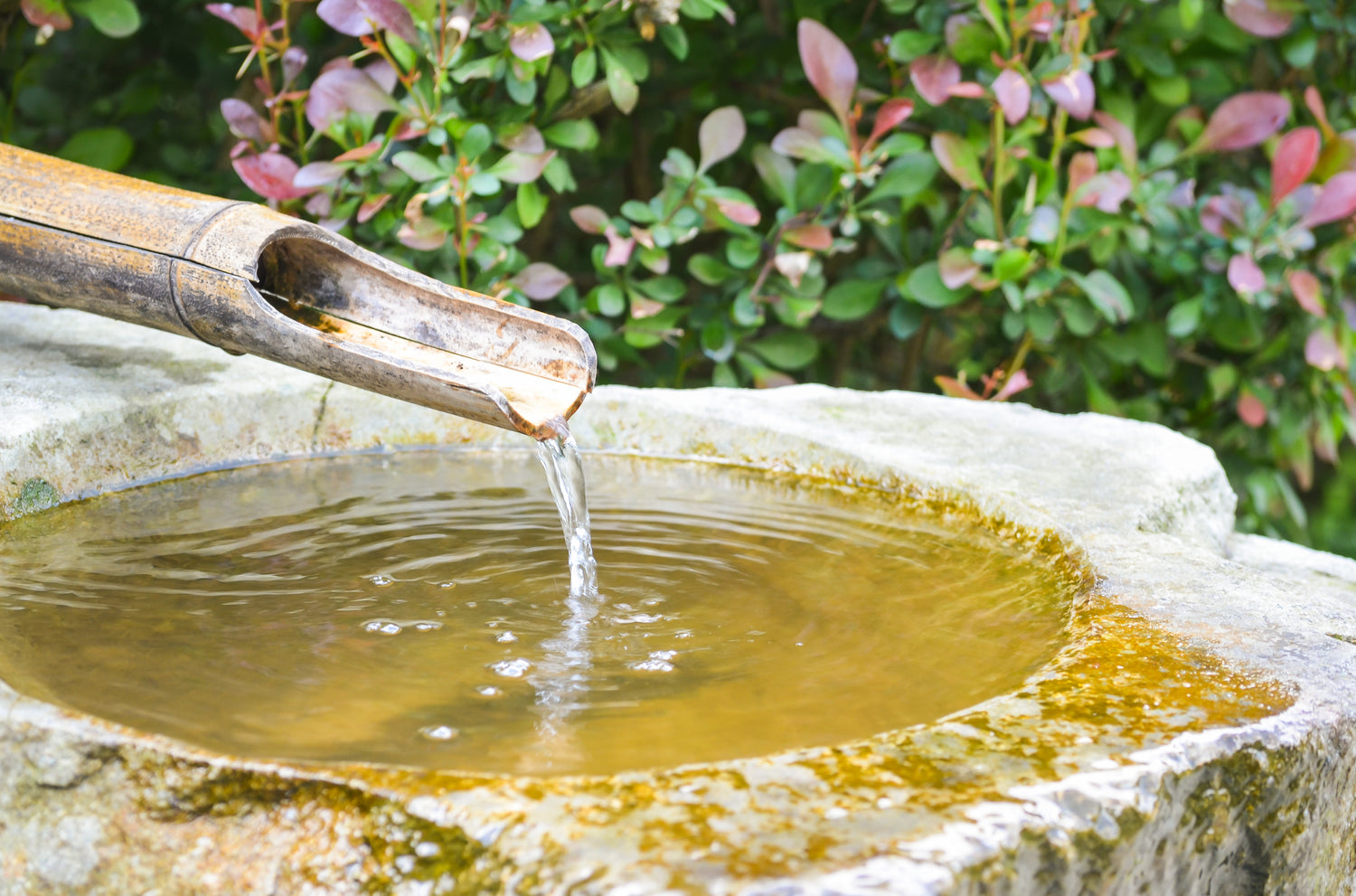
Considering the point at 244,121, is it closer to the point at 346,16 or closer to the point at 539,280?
the point at 346,16

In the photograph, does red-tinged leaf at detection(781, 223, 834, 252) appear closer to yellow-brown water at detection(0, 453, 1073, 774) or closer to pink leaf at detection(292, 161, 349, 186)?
yellow-brown water at detection(0, 453, 1073, 774)

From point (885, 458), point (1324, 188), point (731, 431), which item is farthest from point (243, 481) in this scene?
point (1324, 188)

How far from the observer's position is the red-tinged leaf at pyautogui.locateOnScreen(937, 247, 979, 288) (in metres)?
3.13

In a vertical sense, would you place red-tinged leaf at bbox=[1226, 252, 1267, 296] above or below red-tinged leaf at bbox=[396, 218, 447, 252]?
above

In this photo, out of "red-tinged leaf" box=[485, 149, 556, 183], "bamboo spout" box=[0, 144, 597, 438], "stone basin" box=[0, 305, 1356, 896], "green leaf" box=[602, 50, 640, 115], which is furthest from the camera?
"green leaf" box=[602, 50, 640, 115]

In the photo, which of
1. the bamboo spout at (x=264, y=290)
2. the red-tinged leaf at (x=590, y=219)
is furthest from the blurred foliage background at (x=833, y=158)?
the bamboo spout at (x=264, y=290)

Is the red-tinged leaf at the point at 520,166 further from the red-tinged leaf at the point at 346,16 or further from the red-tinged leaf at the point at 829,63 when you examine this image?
the red-tinged leaf at the point at 829,63

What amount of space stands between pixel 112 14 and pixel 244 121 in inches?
14.6

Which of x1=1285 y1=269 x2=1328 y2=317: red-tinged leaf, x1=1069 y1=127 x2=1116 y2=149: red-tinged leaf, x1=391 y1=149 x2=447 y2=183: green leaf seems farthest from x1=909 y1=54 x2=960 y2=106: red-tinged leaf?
x1=391 y1=149 x2=447 y2=183: green leaf

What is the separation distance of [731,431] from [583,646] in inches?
42.4

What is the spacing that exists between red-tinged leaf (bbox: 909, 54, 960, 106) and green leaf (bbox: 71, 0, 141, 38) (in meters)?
1.88

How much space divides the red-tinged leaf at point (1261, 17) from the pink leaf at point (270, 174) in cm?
241

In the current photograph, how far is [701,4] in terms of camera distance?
2.94 meters

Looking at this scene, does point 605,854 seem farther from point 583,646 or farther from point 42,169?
point 42,169
